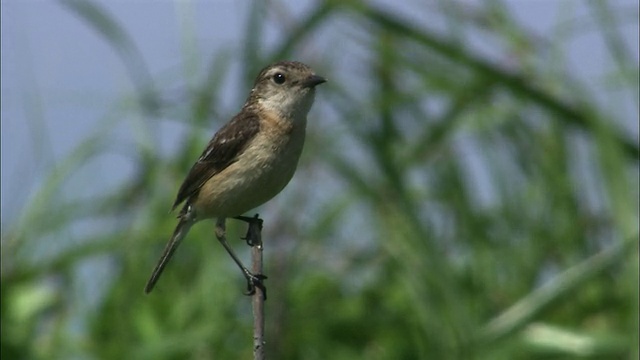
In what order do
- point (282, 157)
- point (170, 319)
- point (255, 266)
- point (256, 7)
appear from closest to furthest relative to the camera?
1. point (255, 266)
2. point (282, 157)
3. point (256, 7)
4. point (170, 319)

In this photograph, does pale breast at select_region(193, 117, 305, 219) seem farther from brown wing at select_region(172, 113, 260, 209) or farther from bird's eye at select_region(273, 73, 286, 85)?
bird's eye at select_region(273, 73, 286, 85)

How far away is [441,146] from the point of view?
742 cm

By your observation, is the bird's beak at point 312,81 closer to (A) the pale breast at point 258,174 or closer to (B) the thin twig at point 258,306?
(A) the pale breast at point 258,174

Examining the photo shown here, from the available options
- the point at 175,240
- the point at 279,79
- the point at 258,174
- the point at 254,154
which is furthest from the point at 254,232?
the point at 279,79

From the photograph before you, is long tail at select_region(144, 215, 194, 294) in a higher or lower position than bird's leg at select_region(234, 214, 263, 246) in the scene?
higher

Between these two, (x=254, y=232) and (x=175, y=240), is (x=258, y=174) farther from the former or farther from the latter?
(x=175, y=240)

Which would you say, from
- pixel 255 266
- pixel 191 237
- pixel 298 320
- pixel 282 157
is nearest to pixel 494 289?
pixel 298 320

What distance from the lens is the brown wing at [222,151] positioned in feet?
18.4

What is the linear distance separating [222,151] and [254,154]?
0.27 metres

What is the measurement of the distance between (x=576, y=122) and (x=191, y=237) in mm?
2378

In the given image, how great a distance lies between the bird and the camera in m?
5.34

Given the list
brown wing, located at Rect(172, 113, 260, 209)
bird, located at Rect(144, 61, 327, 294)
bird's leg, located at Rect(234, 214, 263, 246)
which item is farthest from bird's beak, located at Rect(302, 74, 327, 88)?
bird's leg, located at Rect(234, 214, 263, 246)

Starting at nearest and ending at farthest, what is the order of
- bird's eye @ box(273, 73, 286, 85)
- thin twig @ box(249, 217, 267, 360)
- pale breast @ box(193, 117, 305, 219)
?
thin twig @ box(249, 217, 267, 360) < pale breast @ box(193, 117, 305, 219) < bird's eye @ box(273, 73, 286, 85)

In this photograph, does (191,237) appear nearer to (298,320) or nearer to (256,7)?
(298,320)
